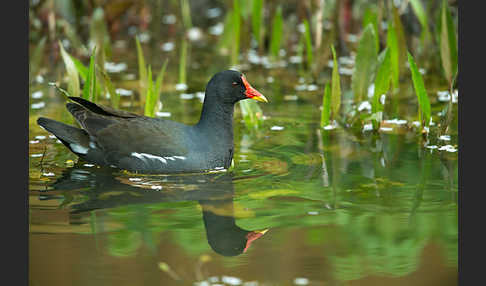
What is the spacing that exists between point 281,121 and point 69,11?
19.2 feet

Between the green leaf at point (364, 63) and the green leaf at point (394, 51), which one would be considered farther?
the green leaf at point (394, 51)

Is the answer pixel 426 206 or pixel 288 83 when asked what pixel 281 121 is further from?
pixel 426 206

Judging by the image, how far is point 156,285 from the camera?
4824 mm

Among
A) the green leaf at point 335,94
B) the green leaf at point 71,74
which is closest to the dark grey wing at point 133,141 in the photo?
the green leaf at point 71,74

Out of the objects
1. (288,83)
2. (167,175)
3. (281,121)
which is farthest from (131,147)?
(288,83)

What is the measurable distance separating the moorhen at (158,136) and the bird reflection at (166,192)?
117 millimetres

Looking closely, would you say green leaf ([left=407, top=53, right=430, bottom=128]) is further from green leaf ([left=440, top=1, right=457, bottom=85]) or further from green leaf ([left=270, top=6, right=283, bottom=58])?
green leaf ([left=270, top=6, right=283, bottom=58])

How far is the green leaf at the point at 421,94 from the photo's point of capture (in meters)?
7.68

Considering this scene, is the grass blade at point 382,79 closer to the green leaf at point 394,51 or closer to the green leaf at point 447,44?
the green leaf at point 447,44

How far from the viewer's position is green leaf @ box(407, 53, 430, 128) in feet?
25.2

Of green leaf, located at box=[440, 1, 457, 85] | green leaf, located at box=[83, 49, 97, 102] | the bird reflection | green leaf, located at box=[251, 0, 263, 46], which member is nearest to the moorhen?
the bird reflection

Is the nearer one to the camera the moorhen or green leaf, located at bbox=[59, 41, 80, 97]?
the moorhen

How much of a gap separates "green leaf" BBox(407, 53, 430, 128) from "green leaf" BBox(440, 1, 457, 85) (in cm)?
57

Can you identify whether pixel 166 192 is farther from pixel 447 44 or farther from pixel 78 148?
pixel 447 44
